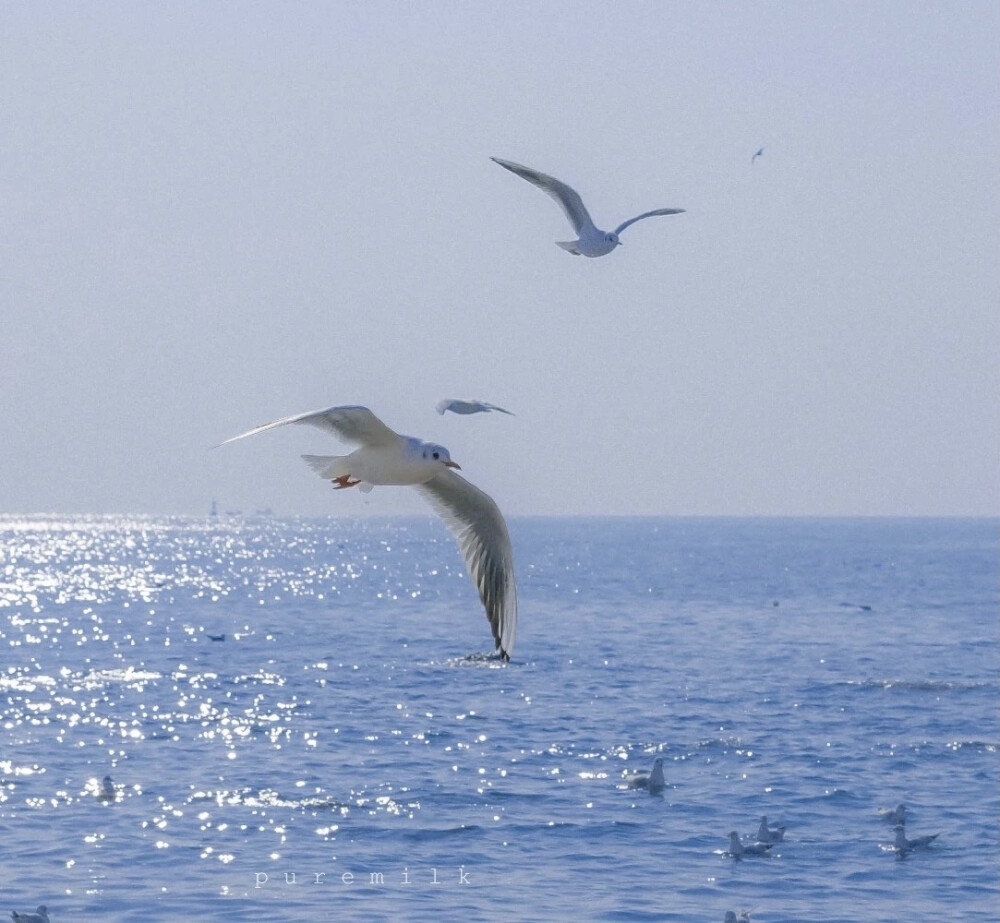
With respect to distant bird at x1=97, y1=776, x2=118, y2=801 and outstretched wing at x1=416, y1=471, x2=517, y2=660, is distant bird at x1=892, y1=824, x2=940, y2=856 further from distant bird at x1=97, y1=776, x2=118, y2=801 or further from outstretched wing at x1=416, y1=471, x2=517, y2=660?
outstretched wing at x1=416, y1=471, x2=517, y2=660

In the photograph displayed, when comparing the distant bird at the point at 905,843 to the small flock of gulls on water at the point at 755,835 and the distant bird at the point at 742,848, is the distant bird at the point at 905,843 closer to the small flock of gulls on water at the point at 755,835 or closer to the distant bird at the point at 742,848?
the small flock of gulls on water at the point at 755,835

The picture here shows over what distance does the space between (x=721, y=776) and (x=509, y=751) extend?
4224 millimetres

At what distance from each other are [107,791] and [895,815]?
1163cm

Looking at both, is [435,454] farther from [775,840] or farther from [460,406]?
[775,840]

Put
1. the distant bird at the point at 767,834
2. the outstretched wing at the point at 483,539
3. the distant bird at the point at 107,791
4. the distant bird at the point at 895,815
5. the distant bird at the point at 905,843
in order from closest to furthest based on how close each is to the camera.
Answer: the outstretched wing at the point at 483,539 → the distant bird at the point at 767,834 → the distant bird at the point at 905,843 → the distant bird at the point at 895,815 → the distant bird at the point at 107,791

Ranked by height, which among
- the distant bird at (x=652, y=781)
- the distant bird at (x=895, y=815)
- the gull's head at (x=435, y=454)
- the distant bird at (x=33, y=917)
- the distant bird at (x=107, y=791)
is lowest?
the distant bird at (x=895, y=815)

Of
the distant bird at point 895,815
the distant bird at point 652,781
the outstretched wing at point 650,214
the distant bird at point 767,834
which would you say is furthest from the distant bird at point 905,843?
the outstretched wing at point 650,214

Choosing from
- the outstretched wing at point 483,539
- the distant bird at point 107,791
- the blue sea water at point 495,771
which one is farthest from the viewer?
the distant bird at point 107,791

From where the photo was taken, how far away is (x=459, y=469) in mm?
11375

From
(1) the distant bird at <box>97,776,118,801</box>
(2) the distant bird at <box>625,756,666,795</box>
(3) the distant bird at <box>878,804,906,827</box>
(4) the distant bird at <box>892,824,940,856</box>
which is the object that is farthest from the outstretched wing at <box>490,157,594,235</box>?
(1) the distant bird at <box>97,776,118,801</box>

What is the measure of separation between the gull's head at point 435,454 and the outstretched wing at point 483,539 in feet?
4.09

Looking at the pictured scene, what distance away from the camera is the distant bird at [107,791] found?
26172mm

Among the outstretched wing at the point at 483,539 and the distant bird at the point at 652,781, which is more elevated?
the outstretched wing at the point at 483,539

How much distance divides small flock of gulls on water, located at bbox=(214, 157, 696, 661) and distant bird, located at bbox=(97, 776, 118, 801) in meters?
14.1
